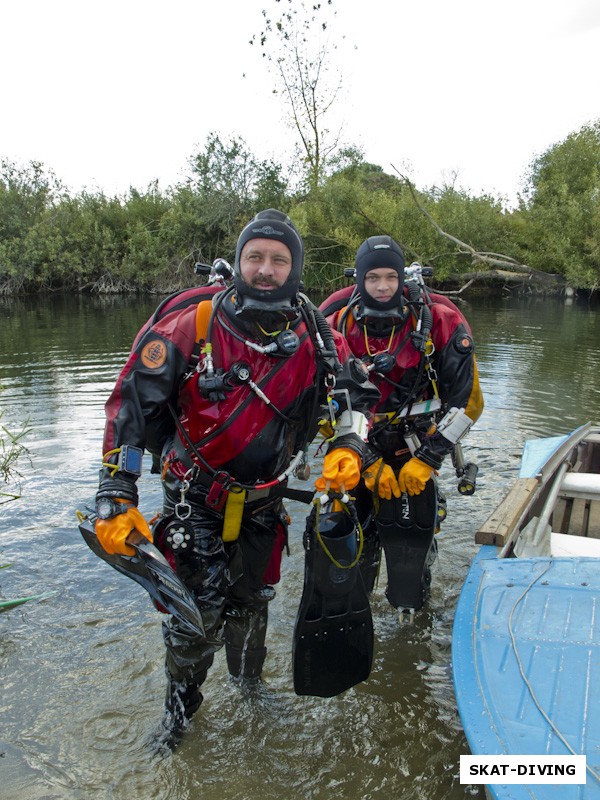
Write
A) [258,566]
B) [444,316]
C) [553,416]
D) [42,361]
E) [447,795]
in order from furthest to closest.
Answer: [42,361], [553,416], [444,316], [258,566], [447,795]

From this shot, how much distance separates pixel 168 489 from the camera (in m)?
2.71

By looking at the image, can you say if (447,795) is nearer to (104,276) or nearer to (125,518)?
(125,518)

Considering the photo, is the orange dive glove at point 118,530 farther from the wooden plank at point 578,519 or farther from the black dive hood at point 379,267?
the wooden plank at point 578,519

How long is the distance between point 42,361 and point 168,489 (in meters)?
11.0

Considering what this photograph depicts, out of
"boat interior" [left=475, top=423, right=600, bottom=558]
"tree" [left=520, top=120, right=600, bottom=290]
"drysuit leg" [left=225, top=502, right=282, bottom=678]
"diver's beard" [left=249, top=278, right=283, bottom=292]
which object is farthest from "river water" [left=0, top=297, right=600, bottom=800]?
"tree" [left=520, top=120, right=600, bottom=290]

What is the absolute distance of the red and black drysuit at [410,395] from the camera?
368cm

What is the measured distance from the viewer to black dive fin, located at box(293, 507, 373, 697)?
2697 millimetres

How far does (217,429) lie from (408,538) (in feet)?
5.81

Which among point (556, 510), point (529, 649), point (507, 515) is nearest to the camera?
point (529, 649)

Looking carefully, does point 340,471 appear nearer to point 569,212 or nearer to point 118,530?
point 118,530

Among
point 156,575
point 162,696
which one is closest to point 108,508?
point 156,575

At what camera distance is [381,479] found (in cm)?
372

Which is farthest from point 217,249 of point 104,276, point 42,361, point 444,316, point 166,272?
point 444,316

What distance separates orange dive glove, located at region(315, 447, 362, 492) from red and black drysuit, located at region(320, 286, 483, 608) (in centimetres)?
101
